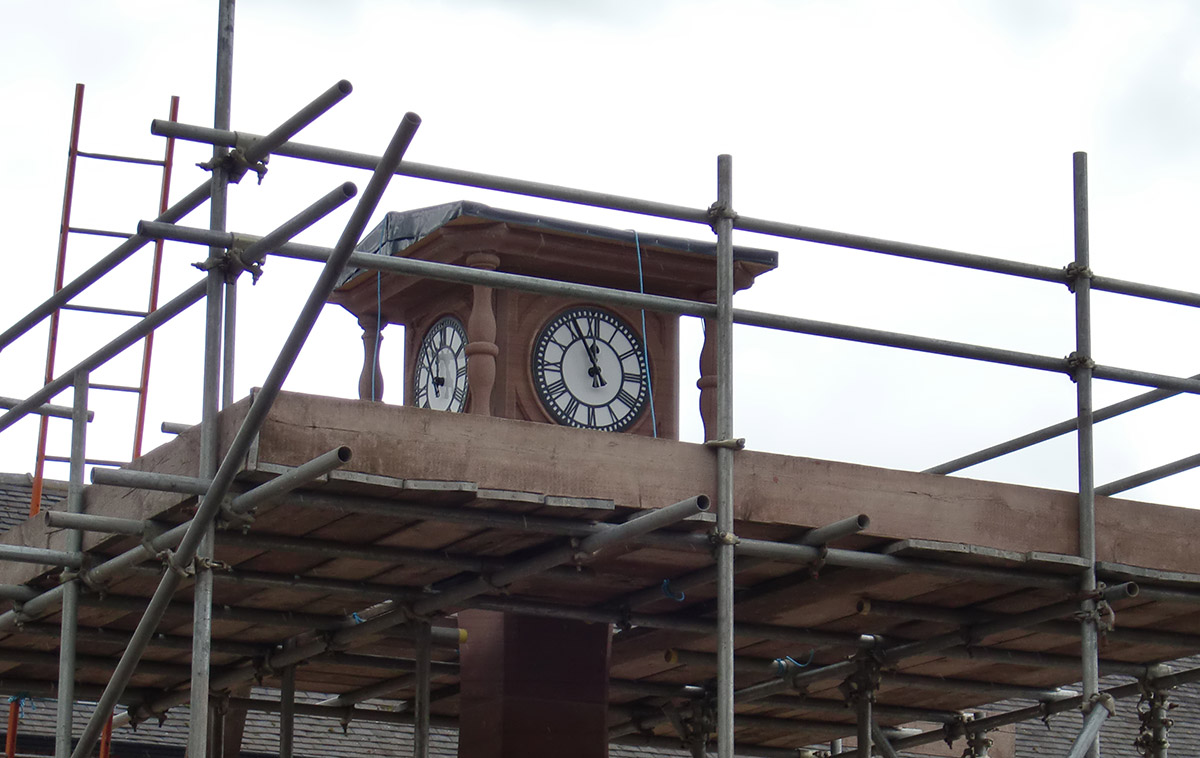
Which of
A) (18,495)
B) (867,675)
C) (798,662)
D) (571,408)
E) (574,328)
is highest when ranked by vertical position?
(18,495)

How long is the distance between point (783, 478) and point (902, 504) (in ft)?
2.40

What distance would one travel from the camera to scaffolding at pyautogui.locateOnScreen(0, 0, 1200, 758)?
9.50 metres

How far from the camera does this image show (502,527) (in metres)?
10.3

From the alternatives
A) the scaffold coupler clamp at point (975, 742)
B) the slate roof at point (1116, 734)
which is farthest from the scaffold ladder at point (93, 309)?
the slate roof at point (1116, 734)

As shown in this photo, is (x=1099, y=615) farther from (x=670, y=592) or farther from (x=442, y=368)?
(x=442, y=368)

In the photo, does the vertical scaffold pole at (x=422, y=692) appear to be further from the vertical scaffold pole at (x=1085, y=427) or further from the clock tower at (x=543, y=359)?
the vertical scaffold pole at (x=1085, y=427)

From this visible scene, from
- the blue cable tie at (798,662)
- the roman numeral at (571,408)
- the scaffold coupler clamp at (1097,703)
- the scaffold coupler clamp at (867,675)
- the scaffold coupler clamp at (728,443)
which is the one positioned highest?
the roman numeral at (571,408)

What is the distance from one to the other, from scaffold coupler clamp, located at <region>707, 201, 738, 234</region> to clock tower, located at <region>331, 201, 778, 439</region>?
1.74 meters

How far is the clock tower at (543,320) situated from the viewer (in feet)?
41.1

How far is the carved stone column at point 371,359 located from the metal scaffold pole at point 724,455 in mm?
3290

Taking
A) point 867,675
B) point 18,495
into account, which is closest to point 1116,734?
point 18,495

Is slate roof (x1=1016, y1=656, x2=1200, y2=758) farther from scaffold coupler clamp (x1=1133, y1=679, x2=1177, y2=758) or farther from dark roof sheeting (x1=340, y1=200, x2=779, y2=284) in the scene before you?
dark roof sheeting (x1=340, y1=200, x2=779, y2=284)

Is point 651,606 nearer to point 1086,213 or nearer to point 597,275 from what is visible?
point 597,275

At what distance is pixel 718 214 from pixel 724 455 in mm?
1307
